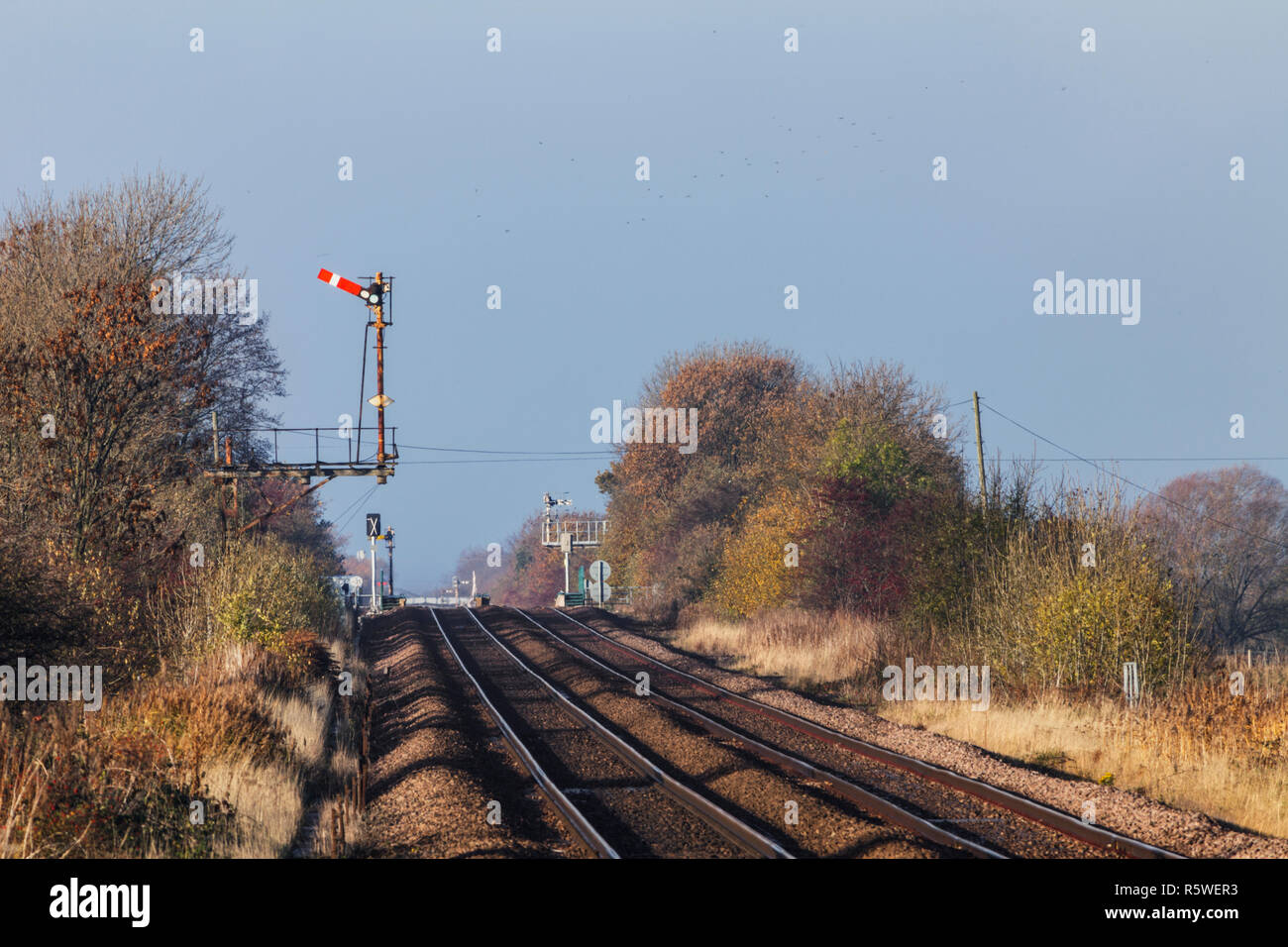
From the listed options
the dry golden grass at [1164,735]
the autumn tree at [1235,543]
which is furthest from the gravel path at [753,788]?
the autumn tree at [1235,543]

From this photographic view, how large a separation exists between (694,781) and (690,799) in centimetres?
139

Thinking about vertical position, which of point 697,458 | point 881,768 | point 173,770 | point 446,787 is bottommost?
point 881,768

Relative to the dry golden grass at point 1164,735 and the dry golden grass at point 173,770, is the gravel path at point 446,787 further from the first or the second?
the dry golden grass at point 1164,735

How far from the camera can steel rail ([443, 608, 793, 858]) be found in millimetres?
9984

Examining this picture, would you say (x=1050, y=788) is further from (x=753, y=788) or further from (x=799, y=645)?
(x=799, y=645)

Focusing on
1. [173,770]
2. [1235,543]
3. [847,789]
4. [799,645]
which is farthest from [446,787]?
[1235,543]

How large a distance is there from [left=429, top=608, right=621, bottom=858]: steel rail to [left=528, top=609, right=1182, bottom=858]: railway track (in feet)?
10.6

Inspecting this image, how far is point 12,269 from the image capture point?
2188 cm

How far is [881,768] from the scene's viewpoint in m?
14.4

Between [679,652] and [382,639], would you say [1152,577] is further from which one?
[382,639]

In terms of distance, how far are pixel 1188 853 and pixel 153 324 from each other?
21705mm

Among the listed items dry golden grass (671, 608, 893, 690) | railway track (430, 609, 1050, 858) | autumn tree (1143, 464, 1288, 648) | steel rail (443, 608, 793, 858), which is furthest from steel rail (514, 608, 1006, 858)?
autumn tree (1143, 464, 1288, 648)

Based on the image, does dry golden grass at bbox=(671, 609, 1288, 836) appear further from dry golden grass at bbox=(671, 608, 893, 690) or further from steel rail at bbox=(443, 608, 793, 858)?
steel rail at bbox=(443, 608, 793, 858)
